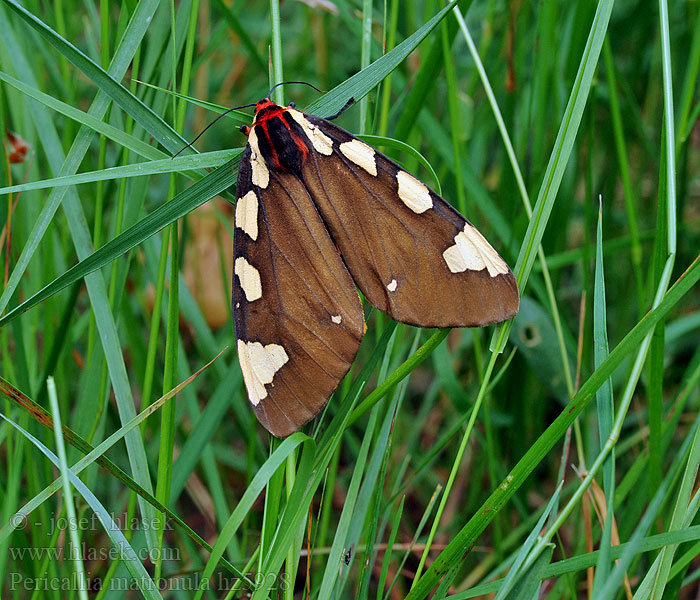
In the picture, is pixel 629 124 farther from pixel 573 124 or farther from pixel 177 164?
pixel 177 164

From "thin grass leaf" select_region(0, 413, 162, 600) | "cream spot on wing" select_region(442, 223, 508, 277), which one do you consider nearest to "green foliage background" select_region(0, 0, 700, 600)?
"thin grass leaf" select_region(0, 413, 162, 600)

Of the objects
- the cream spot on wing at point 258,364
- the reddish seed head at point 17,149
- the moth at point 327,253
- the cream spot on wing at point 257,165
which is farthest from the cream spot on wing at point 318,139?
the reddish seed head at point 17,149

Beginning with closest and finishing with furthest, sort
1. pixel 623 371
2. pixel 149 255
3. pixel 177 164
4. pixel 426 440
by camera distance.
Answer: pixel 177 164 → pixel 149 255 → pixel 623 371 → pixel 426 440

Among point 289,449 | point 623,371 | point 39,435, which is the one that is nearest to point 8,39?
point 39,435

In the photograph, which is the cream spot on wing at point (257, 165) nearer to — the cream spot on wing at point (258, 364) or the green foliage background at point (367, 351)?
the green foliage background at point (367, 351)

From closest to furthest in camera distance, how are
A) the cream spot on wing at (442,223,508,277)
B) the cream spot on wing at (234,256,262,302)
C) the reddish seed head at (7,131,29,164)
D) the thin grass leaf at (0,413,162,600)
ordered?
1. the thin grass leaf at (0,413,162,600)
2. the cream spot on wing at (442,223,508,277)
3. the cream spot on wing at (234,256,262,302)
4. the reddish seed head at (7,131,29,164)

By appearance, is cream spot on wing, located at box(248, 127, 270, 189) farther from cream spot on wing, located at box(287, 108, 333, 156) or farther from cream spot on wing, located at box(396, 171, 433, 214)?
cream spot on wing, located at box(396, 171, 433, 214)
